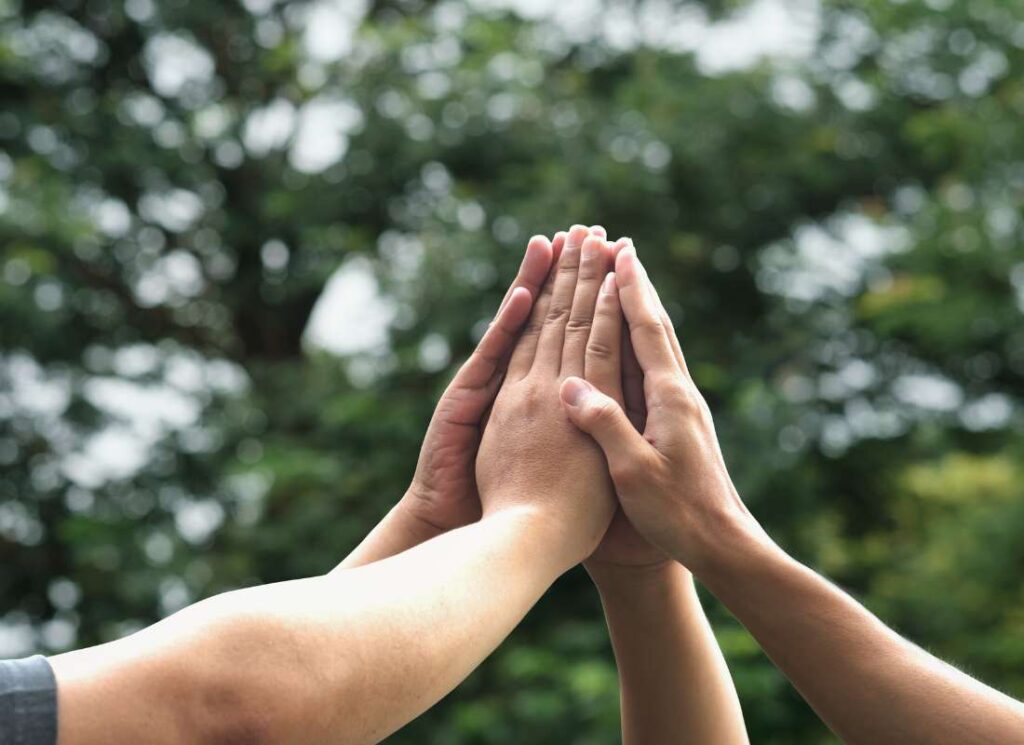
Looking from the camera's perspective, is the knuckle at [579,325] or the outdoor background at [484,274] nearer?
the knuckle at [579,325]

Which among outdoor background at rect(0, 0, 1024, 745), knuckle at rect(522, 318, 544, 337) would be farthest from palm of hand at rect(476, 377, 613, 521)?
outdoor background at rect(0, 0, 1024, 745)

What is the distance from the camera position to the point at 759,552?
1.27m

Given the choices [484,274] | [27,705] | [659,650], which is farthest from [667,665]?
[484,274]

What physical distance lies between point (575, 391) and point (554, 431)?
5 cm

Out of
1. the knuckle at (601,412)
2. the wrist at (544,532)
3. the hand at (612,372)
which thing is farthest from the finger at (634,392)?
the wrist at (544,532)

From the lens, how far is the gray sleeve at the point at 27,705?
889 mm

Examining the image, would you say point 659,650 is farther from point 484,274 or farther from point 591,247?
point 484,274

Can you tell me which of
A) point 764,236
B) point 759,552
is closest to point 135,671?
point 759,552

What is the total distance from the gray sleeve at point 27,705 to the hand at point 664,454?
2.17ft

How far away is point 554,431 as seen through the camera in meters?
1.46

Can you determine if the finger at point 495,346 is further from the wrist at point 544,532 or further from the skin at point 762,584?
the wrist at point 544,532

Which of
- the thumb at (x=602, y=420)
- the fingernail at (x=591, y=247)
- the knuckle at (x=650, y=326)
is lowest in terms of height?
the thumb at (x=602, y=420)

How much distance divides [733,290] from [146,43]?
310cm

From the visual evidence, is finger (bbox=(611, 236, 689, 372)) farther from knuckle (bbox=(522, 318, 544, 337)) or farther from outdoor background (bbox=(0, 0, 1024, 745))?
outdoor background (bbox=(0, 0, 1024, 745))
